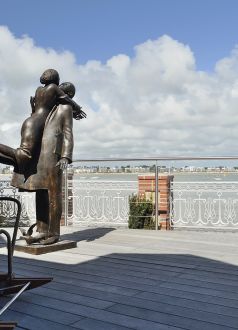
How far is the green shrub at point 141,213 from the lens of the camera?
272 inches

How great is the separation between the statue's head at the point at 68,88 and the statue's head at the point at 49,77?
165 millimetres

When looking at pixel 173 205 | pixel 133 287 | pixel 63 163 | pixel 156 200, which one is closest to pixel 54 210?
pixel 63 163

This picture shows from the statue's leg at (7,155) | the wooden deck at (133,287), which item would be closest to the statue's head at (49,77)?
the statue's leg at (7,155)

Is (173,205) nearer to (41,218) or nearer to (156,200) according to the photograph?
(156,200)

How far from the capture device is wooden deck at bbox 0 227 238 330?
7.70 ft

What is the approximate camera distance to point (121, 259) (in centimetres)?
404

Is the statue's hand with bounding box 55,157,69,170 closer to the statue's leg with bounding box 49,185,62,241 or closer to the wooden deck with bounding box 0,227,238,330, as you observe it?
the statue's leg with bounding box 49,185,62,241

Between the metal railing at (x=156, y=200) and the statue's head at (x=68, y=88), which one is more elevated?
the statue's head at (x=68, y=88)

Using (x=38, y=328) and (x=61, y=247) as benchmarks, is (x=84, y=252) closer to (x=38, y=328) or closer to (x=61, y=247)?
(x=61, y=247)

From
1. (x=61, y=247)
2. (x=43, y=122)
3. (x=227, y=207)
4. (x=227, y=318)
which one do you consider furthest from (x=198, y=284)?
(x=227, y=207)

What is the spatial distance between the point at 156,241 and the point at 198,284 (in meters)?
1.98

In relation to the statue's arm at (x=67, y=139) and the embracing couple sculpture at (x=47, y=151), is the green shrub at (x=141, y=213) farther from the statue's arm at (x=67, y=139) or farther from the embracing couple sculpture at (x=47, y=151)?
the statue's arm at (x=67, y=139)

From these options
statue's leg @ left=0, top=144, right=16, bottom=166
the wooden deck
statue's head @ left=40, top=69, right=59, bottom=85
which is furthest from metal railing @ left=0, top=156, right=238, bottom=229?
statue's leg @ left=0, top=144, right=16, bottom=166

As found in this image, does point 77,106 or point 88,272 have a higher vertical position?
point 77,106
